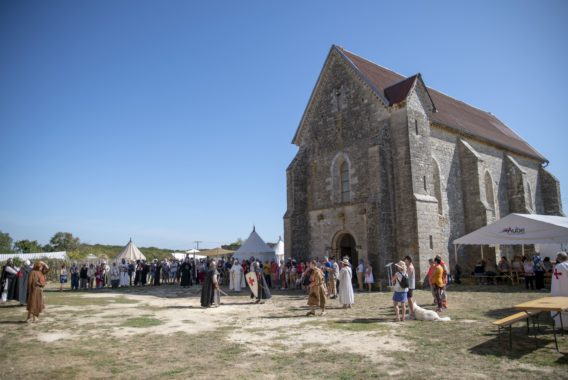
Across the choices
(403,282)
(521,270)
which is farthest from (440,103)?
(403,282)

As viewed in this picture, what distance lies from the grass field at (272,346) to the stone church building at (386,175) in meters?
6.51

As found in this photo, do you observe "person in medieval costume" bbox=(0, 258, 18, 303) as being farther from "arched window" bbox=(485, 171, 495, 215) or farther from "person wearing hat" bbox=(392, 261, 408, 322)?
"arched window" bbox=(485, 171, 495, 215)

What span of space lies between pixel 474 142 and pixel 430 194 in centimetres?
772

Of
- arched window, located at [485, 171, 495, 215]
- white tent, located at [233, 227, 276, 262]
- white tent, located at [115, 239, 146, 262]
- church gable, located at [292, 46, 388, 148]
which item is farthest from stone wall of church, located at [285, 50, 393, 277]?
white tent, located at [115, 239, 146, 262]

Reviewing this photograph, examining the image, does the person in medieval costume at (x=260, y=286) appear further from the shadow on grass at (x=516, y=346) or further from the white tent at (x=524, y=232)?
the white tent at (x=524, y=232)

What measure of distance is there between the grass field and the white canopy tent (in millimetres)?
5396

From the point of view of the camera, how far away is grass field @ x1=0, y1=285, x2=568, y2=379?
6.07 meters

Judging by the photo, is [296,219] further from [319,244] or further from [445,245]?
[445,245]

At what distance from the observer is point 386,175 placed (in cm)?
1920

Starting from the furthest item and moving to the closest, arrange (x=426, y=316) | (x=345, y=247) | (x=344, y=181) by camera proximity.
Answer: (x=344, y=181) → (x=345, y=247) → (x=426, y=316)

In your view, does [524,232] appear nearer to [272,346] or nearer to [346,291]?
[346,291]

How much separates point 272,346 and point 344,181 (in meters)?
15.0

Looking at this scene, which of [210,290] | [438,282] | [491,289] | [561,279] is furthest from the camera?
[491,289]

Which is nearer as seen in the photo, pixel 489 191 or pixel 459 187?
pixel 459 187
